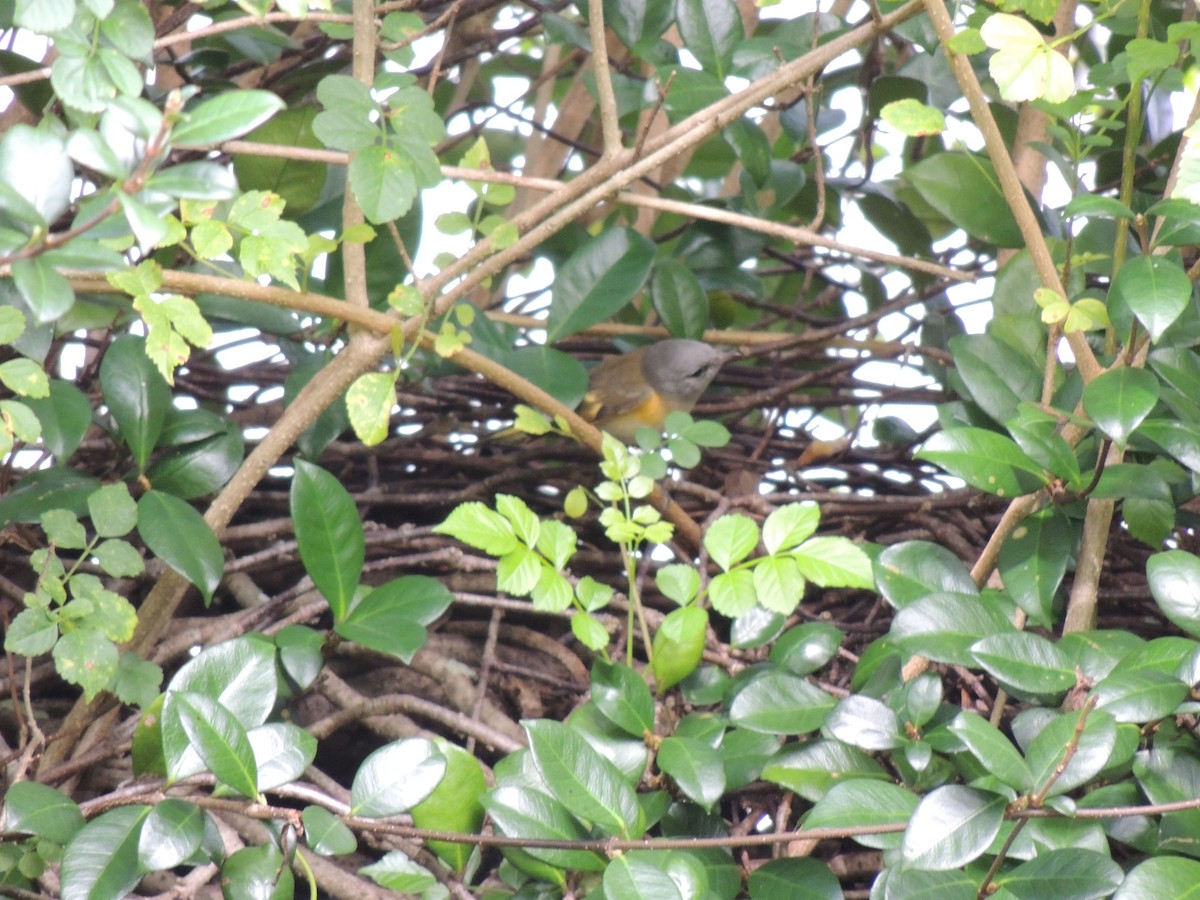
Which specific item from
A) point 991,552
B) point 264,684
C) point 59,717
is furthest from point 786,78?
point 59,717

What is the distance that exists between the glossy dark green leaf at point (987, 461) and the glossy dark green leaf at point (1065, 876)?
39cm

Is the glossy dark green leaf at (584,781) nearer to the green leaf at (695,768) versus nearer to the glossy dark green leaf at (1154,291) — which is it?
the green leaf at (695,768)

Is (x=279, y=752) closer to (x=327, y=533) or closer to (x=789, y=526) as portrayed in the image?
(x=327, y=533)

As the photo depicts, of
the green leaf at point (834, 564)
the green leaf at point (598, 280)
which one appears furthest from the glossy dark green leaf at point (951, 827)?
the green leaf at point (598, 280)

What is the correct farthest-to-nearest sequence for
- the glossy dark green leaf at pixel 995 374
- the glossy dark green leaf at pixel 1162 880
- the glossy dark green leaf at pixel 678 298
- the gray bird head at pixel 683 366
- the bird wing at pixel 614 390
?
the bird wing at pixel 614 390 < the gray bird head at pixel 683 366 < the glossy dark green leaf at pixel 678 298 < the glossy dark green leaf at pixel 995 374 < the glossy dark green leaf at pixel 1162 880

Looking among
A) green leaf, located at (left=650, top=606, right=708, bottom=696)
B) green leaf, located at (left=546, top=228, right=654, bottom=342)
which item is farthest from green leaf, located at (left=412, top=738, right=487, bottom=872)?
green leaf, located at (left=546, top=228, right=654, bottom=342)

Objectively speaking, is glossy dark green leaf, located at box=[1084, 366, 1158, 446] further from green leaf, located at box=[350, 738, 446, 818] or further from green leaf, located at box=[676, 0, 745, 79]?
green leaf, located at box=[676, 0, 745, 79]

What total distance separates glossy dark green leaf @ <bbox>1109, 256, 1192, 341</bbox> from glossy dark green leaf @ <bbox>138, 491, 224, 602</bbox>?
39.6 inches

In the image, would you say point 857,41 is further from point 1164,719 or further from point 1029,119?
point 1164,719

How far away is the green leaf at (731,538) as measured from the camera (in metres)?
1.34

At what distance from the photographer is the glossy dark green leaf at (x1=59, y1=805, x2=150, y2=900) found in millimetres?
1104

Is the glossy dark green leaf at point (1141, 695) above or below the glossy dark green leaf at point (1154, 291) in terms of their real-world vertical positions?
below

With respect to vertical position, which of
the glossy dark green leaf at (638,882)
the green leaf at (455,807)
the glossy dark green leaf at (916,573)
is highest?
the glossy dark green leaf at (916,573)

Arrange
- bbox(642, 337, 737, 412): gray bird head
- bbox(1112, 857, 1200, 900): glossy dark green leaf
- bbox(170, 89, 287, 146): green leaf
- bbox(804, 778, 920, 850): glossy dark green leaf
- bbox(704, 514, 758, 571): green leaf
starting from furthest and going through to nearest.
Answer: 1. bbox(642, 337, 737, 412): gray bird head
2. bbox(704, 514, 758, 571): green leaf
3. bbox(804, 778, 920, 850): glossy dark green leaf
4. bbox(1112, 857, 1200, 900): glossy dark green leaf
5. bbox(170, 89, 287, 146): green leaf
